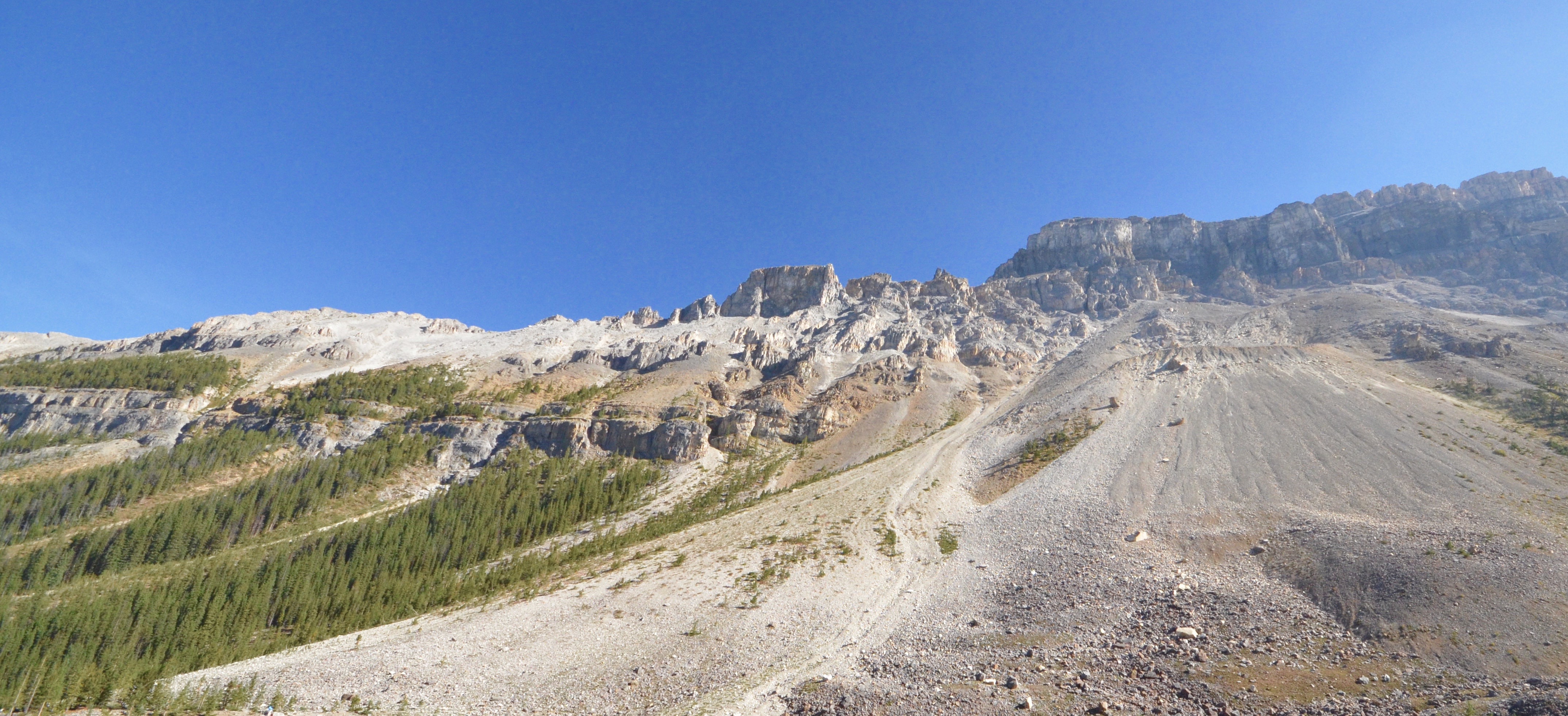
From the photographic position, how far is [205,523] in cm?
5903

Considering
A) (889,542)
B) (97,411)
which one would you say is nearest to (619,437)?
(889,542)

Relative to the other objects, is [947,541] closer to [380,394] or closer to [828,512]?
[828,512]

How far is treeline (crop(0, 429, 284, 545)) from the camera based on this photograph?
59125 millimetres

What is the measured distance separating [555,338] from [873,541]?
115 meters

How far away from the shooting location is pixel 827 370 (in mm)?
117188

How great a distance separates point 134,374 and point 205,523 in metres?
72.9

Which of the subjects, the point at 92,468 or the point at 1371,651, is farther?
the point at 92,468

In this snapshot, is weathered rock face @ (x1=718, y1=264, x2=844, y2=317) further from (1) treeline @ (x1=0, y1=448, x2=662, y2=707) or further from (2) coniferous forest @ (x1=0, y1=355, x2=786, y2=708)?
(1) treeline @ (x1=0, y1=448, x2=662, y2=707)

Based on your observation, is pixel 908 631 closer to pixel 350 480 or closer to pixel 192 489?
pixel 350 480

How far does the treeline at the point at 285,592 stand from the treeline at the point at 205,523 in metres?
3.52

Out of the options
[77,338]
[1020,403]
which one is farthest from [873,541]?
[77,338]

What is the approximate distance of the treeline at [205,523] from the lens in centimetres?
5106

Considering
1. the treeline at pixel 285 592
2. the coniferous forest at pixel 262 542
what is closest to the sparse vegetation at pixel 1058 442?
the coniferous forest at pixel 262 542

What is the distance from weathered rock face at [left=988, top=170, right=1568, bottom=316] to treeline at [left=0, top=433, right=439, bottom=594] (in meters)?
156
